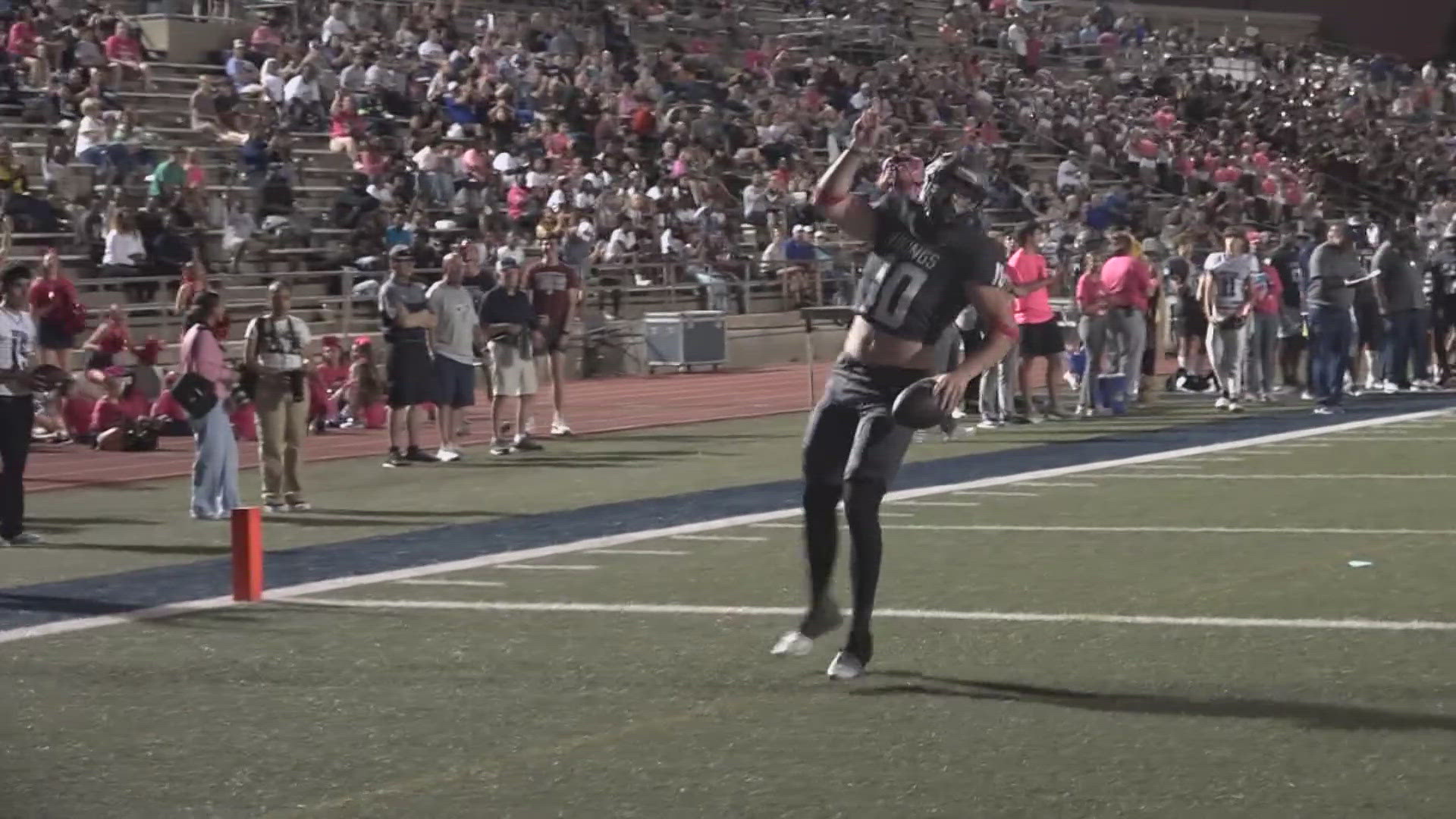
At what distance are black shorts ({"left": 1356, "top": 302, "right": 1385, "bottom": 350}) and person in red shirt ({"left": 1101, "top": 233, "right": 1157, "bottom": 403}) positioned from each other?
97.9 inches

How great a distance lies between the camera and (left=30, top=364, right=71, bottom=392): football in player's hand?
1217 cm

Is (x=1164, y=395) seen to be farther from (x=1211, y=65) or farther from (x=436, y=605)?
(x=1211, y=65)

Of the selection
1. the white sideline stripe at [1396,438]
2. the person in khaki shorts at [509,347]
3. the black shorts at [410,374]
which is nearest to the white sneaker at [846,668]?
the black shorts at [410,374]

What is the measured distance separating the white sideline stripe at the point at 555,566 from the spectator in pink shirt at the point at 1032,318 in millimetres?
8752

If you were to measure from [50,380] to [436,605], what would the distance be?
3.63 meters

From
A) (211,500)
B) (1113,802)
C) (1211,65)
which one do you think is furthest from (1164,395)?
(1211,65)

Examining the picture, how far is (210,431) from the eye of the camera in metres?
13.6

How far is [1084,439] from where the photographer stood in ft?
58.9

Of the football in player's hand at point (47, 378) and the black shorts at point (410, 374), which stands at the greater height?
the football in player's hand at point (47, 378)

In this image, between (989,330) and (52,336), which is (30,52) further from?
(989,330)

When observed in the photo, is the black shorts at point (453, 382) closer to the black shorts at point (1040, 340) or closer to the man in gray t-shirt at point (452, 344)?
the man in gray t-shirt at point (452, 344)

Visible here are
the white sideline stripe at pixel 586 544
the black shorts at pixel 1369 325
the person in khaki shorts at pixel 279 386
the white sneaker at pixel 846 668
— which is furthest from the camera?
the black shorts at pixel 1369 325

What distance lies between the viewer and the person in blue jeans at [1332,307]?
20031mm

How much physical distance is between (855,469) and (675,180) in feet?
77.3
